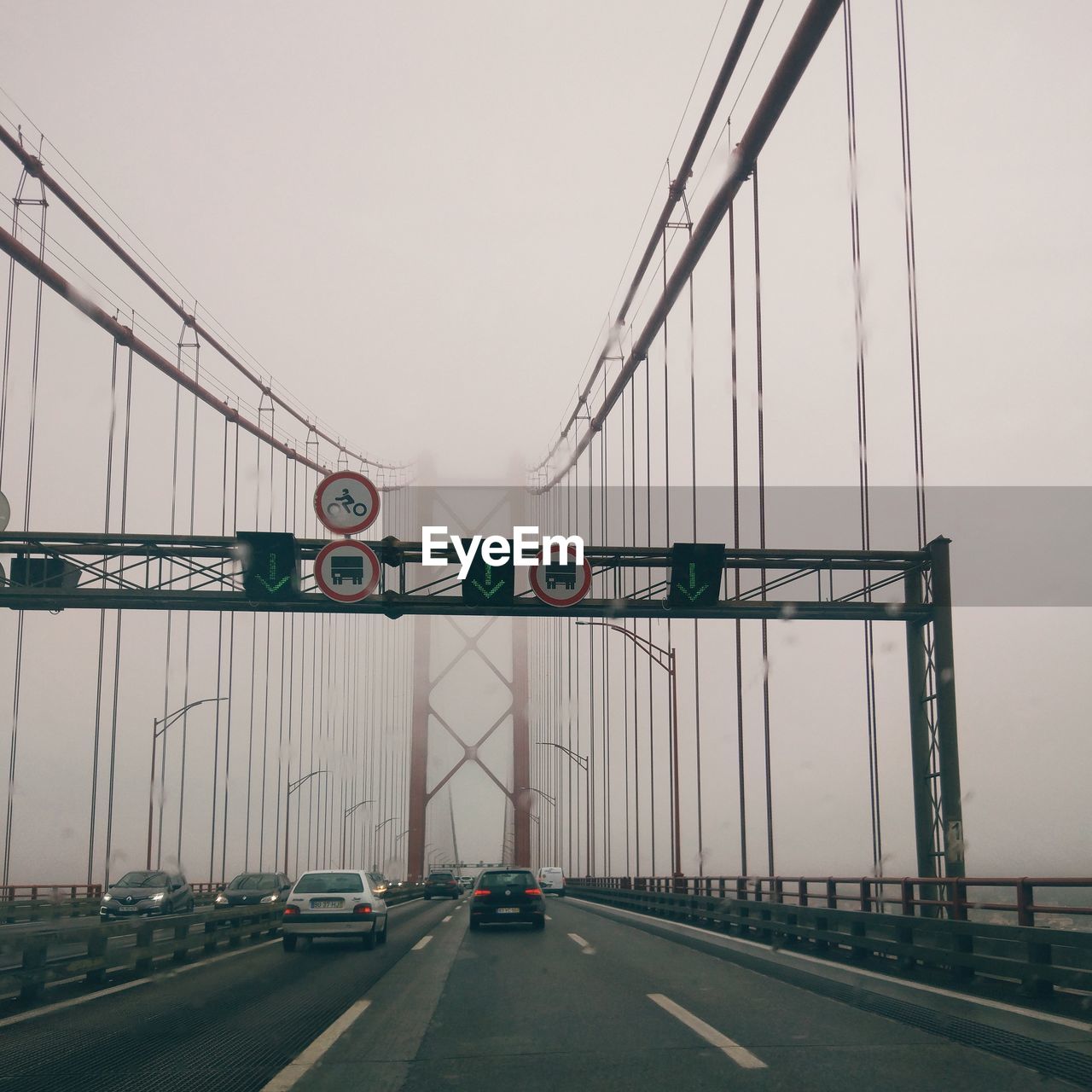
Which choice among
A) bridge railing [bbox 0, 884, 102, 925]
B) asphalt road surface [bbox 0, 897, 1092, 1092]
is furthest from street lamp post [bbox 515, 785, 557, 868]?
asphalt road surface [bbox 0, 897, 1092, 1092]

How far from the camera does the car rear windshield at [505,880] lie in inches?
931

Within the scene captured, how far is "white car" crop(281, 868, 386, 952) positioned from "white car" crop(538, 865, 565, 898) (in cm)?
4908

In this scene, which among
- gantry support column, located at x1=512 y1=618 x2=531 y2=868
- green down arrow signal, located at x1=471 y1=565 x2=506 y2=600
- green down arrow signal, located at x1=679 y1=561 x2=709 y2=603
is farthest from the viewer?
gantry support column, located at x1=512 y1=618 x2=531 y2=868

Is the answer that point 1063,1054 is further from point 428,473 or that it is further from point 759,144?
point 428,473

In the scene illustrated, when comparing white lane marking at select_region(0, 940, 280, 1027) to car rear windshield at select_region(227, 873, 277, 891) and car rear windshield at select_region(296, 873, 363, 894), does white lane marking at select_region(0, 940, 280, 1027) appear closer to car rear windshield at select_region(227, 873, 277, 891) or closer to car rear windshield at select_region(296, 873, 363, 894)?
car rear windshield at select_region(296, 873, 363, 894)

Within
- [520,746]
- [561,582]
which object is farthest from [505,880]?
[520,746]

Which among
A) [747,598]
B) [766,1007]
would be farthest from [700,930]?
[766,1007]

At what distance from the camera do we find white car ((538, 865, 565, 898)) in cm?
6756

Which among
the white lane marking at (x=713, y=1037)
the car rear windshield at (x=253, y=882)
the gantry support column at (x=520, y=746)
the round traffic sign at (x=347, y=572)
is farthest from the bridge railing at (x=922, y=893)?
the gantry support column at (x=520, y=746)

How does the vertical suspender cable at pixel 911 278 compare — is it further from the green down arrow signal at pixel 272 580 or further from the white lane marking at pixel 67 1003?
the white lane marking at pixel 67 1003

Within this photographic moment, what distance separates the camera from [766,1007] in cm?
1015

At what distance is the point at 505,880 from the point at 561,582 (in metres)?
6.57

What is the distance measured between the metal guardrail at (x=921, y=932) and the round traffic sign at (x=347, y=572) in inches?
316

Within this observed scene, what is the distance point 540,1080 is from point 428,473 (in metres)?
72.1
